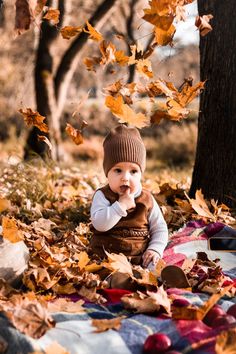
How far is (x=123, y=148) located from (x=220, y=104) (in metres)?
1.56

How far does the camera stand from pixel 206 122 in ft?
15.0

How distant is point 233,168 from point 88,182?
1.93m

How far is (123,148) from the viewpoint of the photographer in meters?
3.20

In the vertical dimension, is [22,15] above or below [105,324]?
above

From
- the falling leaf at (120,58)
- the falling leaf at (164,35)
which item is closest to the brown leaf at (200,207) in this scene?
the falling leaf at (120,58)

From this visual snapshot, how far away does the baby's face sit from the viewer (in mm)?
3172

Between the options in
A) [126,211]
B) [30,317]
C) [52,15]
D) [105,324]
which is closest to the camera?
[30,317]

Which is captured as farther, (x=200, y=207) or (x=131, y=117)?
(x=200, y=207)

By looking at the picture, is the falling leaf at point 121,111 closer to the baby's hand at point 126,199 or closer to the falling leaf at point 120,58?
the falling leaf at point 120,58

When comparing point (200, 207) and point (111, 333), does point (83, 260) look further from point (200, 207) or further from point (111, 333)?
point (200, 207)

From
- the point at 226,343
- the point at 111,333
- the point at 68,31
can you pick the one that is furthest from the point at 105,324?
the point at 68,31

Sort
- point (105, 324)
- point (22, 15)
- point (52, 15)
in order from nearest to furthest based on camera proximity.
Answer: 1. point (105, 324)
2. point (22, 15)
3. point (52, 15)

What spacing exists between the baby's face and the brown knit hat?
3 cm

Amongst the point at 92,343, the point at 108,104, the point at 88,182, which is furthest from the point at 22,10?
the point at 88,182
